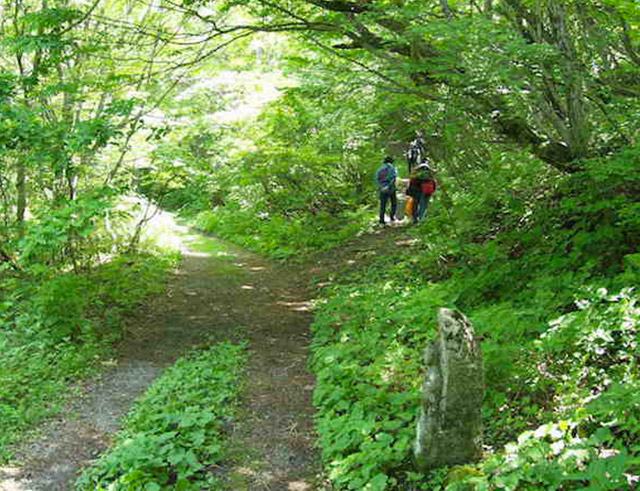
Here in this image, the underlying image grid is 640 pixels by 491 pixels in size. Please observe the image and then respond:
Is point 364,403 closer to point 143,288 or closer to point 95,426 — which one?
point 95,426

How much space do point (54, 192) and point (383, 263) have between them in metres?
6.04

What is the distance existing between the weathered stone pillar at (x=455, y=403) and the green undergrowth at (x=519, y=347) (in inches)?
5.9

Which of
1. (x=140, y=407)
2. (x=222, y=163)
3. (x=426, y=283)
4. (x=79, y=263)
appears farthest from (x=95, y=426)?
(x=222, y=163)

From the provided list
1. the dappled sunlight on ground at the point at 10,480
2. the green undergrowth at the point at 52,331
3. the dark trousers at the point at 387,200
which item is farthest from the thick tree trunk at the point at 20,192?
the dark trousers at the point at 387,200

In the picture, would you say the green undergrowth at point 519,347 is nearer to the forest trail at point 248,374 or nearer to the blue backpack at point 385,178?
the forest trail at point 248,374

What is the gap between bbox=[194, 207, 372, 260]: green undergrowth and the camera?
1394cm

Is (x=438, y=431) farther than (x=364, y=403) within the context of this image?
No

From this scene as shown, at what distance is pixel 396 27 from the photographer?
6969 millimetres

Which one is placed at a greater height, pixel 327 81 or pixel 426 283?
pixel 327 81

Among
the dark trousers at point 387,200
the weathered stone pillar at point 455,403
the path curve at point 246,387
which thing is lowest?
the path curve at point 246,387

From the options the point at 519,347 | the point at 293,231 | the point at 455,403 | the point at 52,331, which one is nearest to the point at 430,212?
the point at 293,231

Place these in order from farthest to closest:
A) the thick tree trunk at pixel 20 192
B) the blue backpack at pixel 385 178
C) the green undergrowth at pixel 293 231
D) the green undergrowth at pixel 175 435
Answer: the green undergrowth at pixel 293 231
the blue backpack at pixel 385 178
the thick tree trunk at pixel 20 192
the green undergrowth at pixel 175 435

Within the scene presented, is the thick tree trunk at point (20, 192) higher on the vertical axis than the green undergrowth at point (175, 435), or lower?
higher

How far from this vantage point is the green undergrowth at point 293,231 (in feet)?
45.7
